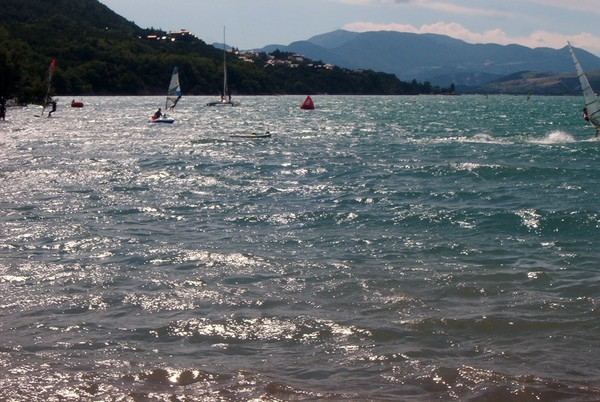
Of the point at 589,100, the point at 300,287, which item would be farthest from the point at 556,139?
the point at 300,287

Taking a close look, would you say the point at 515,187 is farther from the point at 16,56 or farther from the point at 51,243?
the point at 16,56

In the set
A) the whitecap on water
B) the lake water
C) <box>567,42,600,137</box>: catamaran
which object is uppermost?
<box>567,42,600,137</box>: catamaran

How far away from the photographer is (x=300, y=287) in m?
14.5

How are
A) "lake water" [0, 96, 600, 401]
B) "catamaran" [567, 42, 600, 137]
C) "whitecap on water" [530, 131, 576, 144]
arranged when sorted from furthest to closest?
"whitecap on water" [530, 131, 576, 144] → "catamaran" [567, 42, 600, 137] → "lake water" [0, 96, 600, 401]

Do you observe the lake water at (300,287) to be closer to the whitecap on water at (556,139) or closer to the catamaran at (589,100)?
the catamaran at (589,100)

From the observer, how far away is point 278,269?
52.0 ft

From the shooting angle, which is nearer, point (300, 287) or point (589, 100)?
point (300, 287)

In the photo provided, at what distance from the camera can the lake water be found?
10.0 meters

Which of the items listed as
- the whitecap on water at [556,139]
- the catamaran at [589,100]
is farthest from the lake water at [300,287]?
the whitecap on water at [556,139]

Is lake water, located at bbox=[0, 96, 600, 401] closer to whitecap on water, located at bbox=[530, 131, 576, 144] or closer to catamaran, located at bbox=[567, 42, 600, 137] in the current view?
catamaran, located at bbox=[567, 42, 600, 137]

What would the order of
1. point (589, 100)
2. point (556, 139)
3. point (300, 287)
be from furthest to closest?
point (556, 139) < point (589, 100) < point (300, 287)

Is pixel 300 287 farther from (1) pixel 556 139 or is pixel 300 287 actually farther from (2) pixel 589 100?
(1) pixel 556 139

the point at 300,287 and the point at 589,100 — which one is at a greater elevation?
the point at 589,100

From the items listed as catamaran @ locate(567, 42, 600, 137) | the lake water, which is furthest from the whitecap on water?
the lake water
